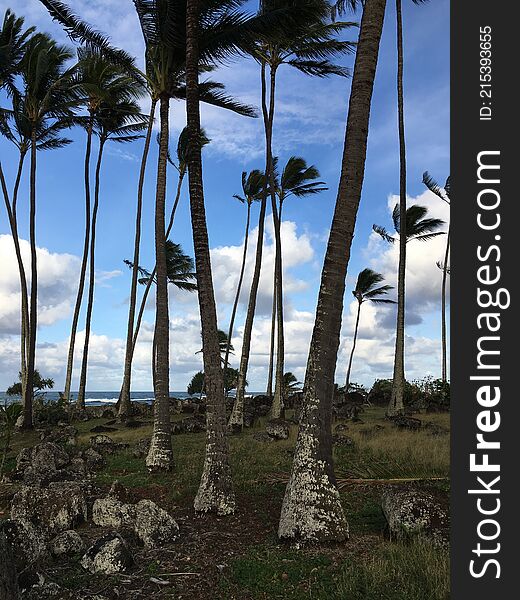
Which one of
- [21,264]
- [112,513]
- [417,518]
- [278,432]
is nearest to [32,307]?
[21,264]

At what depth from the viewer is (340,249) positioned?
23.5 ft

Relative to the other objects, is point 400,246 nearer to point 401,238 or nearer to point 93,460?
point 401,238

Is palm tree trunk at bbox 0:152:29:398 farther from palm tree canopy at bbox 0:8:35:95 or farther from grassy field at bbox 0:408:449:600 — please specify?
grassy field at bbox 0:408:449:600

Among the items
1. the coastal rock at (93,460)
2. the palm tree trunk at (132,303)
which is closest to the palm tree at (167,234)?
the palm tree trunk at (132,303)

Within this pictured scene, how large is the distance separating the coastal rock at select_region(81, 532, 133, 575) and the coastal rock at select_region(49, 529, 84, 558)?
59 centimetres

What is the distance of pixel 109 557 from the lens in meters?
6.16

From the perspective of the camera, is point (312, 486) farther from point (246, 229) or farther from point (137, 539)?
point (246, 229)

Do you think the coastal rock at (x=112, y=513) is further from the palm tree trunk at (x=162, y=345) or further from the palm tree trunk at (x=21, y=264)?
the palm tree trunk at (x=21, y=264)

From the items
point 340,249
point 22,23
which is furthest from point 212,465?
point 22,23

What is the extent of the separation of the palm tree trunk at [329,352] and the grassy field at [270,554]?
1.27 feet

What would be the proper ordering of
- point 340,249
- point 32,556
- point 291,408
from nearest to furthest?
1. point 32,556
2. point 340,249
3. point 291,408

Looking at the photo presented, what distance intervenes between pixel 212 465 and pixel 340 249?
4207 mm

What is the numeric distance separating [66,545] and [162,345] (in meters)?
6.36

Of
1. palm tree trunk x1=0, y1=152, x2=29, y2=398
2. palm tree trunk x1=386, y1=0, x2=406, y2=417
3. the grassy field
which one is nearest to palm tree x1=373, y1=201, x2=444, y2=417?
palm tree trunk x1=386, y1=0, x2=406, y2=417
